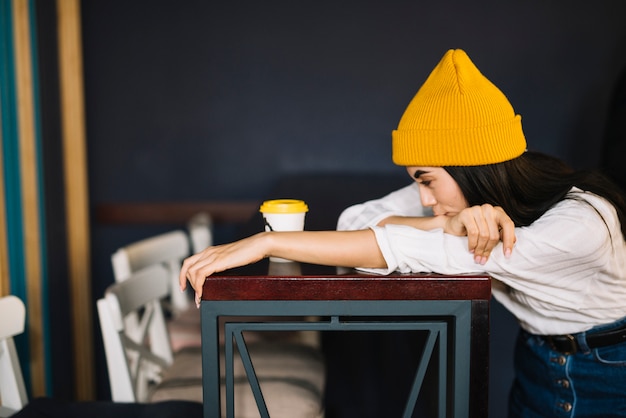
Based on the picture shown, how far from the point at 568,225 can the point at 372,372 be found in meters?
1.89

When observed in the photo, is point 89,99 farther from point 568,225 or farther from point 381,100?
point 568,225

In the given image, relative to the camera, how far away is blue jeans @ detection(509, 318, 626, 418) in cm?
143

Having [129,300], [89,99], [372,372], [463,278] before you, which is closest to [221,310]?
[463,278]

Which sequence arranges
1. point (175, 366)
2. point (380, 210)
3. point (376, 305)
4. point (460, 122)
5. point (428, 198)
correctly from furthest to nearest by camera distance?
1. point (175, 366)
2. point (380, 210)
3. point (428, 198)
4. point (460, 122)
5. point (376, 305)

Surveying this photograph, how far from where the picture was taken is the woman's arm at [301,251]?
1.19 m

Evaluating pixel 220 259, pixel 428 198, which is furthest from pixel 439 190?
Answer: pixel 220 259

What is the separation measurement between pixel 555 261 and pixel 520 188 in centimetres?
25

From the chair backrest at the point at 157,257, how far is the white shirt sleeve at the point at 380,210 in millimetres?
793

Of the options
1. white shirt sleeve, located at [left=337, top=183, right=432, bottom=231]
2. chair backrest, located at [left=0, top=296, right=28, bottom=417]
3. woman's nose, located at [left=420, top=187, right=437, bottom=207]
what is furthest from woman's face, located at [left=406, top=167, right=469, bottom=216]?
chair backrest, located at [left=0, top=296, right=28, bottom=417]

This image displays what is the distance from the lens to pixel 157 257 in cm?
232

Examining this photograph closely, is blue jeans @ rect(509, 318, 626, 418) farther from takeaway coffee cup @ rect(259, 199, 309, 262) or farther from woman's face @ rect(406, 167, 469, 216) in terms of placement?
takeaway coffee cup @ rect(259, 199, 309, 262)

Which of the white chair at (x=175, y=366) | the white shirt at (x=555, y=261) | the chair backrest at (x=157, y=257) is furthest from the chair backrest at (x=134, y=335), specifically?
the white shirt at (x=555, y=261)

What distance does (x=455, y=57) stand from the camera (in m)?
1.36

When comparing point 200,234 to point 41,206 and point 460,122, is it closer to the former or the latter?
point 41,206
